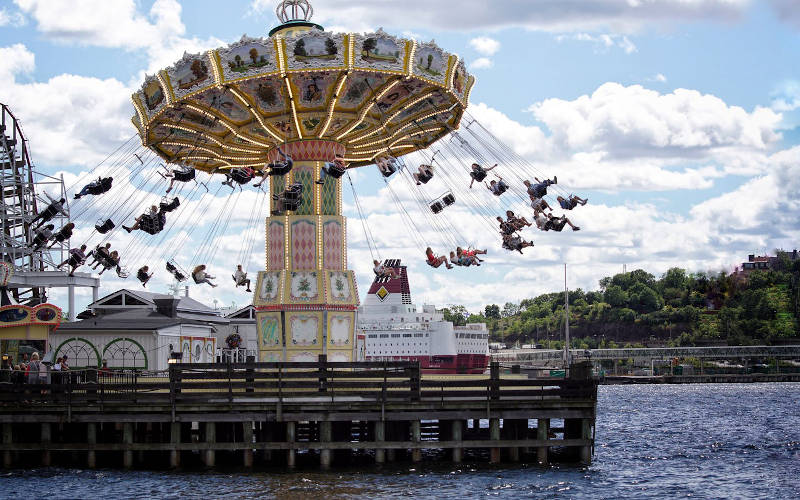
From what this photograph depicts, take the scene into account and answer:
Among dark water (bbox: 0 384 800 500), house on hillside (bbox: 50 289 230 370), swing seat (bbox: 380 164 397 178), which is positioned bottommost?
dark water (bbox: 0 384 800 500)

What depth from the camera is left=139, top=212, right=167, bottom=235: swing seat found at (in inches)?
1620

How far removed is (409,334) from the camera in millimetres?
127500

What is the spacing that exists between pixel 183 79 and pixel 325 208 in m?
7.58

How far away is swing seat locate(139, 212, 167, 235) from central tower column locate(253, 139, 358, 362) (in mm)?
4170

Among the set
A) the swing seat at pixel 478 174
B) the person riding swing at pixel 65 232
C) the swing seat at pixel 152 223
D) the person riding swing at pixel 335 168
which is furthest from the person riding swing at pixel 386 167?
the person riding swing at pixel 65 232

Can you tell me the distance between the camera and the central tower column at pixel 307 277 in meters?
41.1

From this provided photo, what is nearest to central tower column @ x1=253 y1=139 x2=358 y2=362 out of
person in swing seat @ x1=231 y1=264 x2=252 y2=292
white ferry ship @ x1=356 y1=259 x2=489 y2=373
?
person in swing seat @ x1=231 y1=264 x2=252 y2=292

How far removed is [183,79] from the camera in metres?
38.2

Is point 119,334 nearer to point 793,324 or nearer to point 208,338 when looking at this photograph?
point 208,338

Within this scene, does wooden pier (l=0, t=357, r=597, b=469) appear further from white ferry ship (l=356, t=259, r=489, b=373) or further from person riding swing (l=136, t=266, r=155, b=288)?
white ferry ship (l=356, t=259, r=489, b=373)

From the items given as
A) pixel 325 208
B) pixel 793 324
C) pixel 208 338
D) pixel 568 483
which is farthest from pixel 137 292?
pixel 793 324

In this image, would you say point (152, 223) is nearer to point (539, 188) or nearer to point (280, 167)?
point (280, 167)

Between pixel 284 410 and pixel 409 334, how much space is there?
325ft

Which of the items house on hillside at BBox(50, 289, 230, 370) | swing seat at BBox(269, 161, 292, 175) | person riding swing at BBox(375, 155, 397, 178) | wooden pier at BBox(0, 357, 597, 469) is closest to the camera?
wooden pier at BBox(0, 357, 597, 469)
